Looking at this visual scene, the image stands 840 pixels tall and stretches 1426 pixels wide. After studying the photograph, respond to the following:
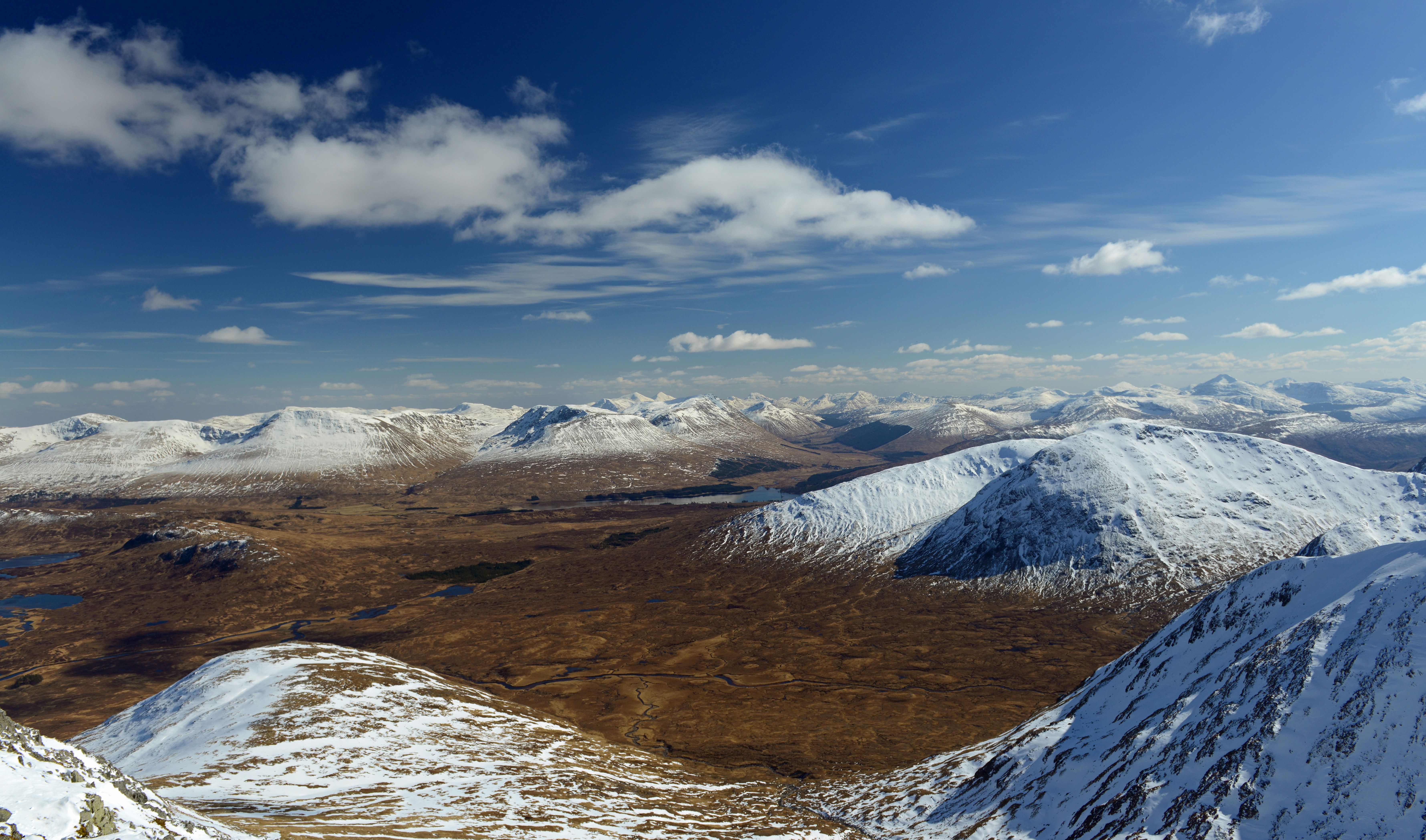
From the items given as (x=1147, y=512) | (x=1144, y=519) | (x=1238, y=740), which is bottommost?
(x=1144, y=519)

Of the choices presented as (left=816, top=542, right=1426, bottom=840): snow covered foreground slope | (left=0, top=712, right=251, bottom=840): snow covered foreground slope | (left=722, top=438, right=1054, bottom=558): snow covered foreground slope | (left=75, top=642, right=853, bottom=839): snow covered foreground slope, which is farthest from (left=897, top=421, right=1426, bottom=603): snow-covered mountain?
(left=0, top=712, right=251, bottom=840): snow covered foreground slope

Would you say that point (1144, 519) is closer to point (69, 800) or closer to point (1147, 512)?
point (1147, 512)

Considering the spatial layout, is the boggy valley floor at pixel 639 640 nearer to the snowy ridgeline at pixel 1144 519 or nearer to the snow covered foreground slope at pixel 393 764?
the snowy ridgeline at pixel 1144 519

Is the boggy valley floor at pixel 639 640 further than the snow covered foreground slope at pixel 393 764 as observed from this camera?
Yes

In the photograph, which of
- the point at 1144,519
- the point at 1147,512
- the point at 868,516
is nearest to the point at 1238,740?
the point at 1144,519

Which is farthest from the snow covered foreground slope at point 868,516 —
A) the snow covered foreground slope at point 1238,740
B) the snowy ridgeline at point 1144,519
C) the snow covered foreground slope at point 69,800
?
the snow covered foreground slope at point 69,800

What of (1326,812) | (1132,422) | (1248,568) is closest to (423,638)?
(1326,812)

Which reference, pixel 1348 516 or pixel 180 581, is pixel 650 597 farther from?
pixel 1348 516
